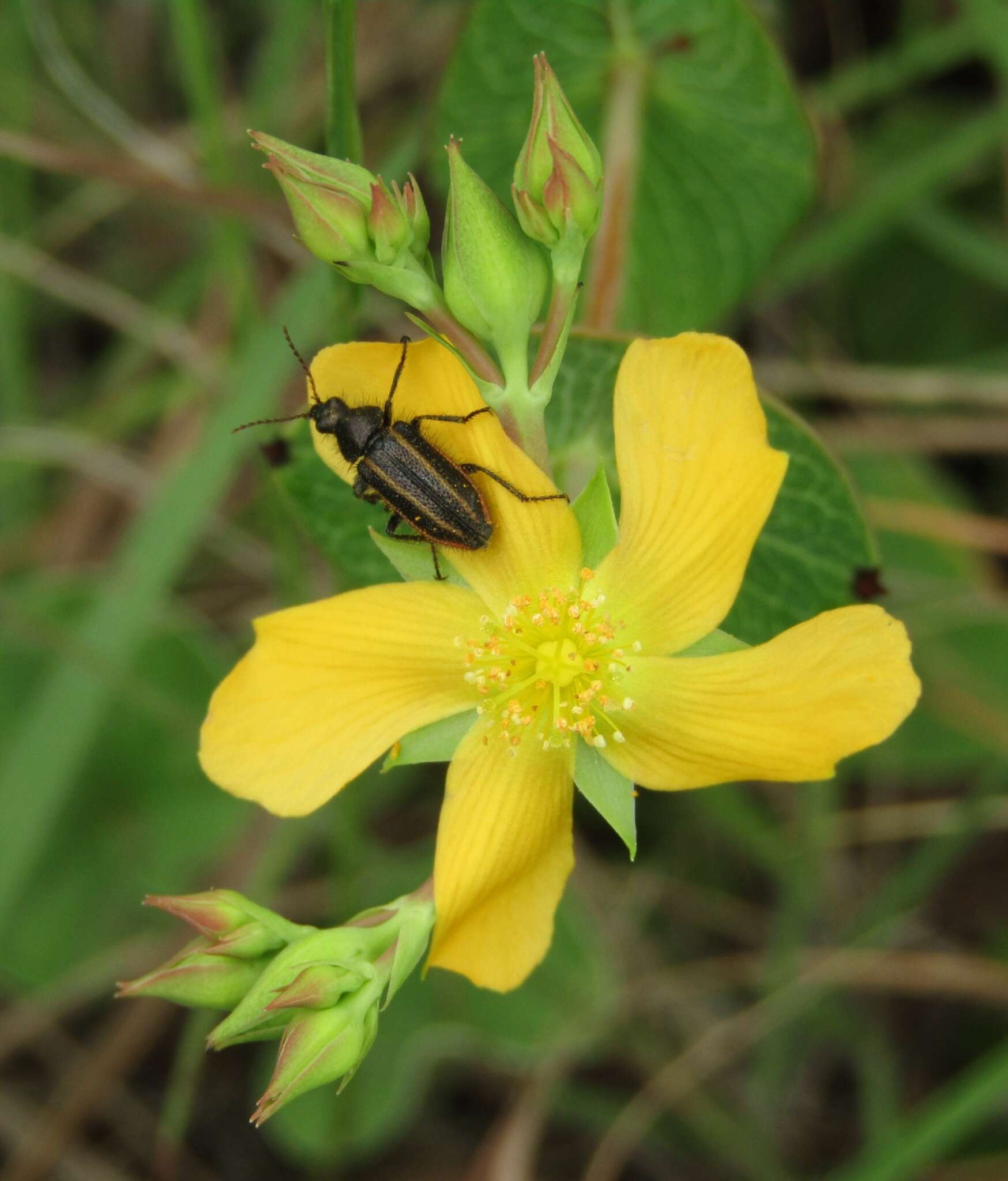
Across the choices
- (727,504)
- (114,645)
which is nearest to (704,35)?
(727,504)

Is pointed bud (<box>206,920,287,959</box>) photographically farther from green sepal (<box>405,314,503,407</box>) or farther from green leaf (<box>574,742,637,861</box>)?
green sepal (<box>405,314,503,407</box>)

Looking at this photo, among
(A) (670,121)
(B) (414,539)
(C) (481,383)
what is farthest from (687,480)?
(A) (670,121)

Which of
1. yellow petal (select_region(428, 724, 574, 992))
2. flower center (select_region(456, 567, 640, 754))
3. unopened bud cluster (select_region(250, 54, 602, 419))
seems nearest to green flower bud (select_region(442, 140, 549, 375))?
unopened bud cluster (select_region(250, 54, 602, 419))

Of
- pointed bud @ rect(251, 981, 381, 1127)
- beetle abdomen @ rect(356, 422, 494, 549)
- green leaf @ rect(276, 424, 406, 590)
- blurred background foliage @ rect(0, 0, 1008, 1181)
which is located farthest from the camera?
blurred background foliage @ rect(0, 0, 1008, 1181)

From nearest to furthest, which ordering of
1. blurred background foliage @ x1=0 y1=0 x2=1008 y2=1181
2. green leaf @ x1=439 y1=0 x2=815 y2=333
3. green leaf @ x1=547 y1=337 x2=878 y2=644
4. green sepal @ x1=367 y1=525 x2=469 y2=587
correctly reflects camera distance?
green sepal @ x1=367 y1=525 x2=469 y2=587, green leaf @ x1=547 y1=337 x2=878 y2=644, green leaf @ x1=439 y1=0 x2=815 y2=333, blurred background foliage @ x1=0 y1=0 x2=1008 y2=1181

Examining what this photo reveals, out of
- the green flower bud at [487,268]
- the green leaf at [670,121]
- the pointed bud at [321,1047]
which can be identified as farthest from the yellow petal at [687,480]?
the green leaf at [670,121]

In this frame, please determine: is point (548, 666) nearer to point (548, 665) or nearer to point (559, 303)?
point (548, 665)
